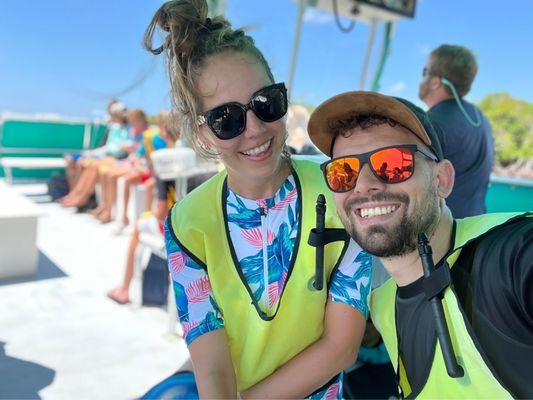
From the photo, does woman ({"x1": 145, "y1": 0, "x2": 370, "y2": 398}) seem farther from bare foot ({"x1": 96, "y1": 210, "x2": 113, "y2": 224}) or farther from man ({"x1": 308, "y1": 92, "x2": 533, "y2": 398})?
bare foot ({"x1": 96, "y1": 210, "x2": 113, "y2": 224})

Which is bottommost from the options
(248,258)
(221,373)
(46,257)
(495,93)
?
(46,257)

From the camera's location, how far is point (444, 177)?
1.13 meters

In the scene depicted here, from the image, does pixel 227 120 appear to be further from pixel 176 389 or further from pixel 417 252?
pixel 176 389

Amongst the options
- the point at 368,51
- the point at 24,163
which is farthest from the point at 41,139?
the point at 368,51

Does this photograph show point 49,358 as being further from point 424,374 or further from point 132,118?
point 132,118

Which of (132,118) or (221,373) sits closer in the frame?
(221,373)

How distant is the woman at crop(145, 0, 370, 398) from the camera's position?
114 cm

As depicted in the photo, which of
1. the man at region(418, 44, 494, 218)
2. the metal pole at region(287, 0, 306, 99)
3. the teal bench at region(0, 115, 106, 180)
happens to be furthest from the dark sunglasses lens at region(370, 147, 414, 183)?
the teal bench at region(0, 115, 106, 180)

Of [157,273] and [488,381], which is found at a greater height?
[488,381]

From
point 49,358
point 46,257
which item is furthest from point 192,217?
point 46,257

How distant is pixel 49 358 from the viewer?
2.65 metres

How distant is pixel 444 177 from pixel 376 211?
209 millimetres

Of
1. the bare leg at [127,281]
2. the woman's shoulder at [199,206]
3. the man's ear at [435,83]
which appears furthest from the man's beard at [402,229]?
the bare leg at [127,281]

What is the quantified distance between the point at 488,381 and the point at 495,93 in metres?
13.1
